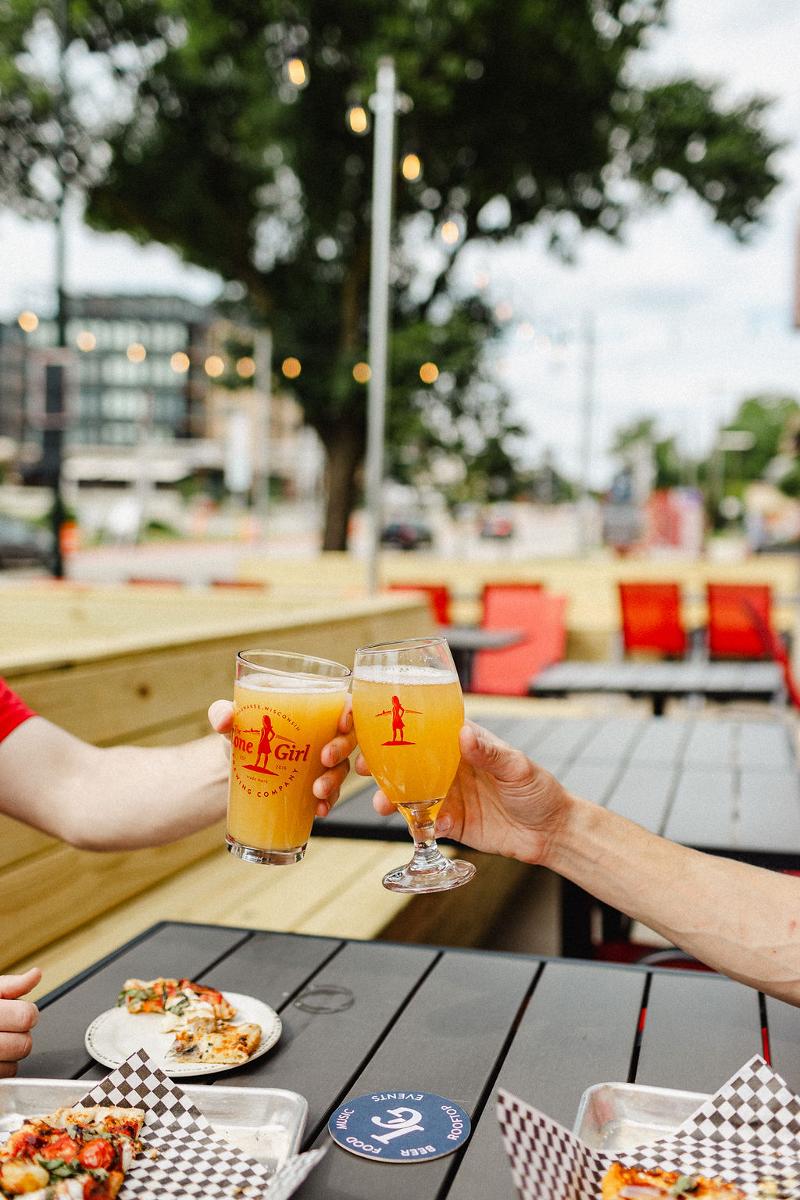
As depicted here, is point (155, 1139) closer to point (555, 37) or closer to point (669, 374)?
point (555, 37)

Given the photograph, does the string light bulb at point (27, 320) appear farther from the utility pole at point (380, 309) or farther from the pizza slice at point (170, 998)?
the pizza slice at point (170, 998)

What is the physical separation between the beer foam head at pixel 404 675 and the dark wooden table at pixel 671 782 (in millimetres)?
1191

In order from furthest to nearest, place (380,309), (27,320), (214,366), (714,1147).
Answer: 1. (214,366)
2. (27,320)
3. (380,309)
4. (714,1147)

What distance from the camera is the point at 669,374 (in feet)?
89.8

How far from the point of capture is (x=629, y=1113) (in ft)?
4.04

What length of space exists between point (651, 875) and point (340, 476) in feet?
49.6

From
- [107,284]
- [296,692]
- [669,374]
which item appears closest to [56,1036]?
[296,692]

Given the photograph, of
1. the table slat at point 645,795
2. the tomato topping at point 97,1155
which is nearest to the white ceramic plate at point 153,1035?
the tomato topping at point 97,1155

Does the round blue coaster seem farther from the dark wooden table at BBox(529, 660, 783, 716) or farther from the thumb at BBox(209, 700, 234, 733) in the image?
the dark wooden table at BBox(529, 660, 783, 716)

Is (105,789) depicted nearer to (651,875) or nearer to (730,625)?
(651,875)

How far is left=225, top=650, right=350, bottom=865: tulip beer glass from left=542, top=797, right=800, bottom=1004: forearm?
1.12 ft

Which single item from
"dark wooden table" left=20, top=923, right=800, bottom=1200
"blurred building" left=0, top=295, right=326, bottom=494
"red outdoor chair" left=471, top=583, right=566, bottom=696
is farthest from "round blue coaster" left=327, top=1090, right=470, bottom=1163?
"blurred building" left=0, top=295, right=326, bottom=494

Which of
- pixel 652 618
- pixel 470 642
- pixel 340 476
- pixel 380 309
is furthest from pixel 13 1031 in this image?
pixel 340 476

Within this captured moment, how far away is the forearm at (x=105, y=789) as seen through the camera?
72.5 inches
